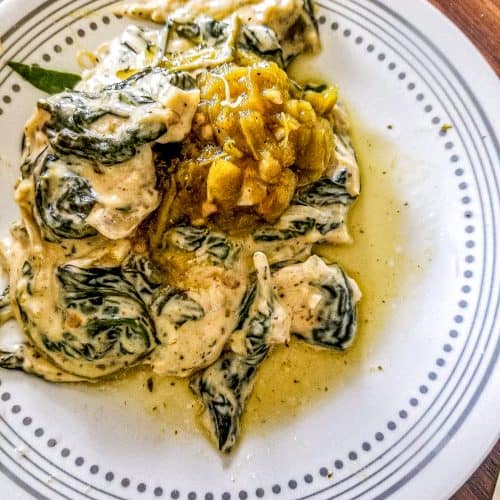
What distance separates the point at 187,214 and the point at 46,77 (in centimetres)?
93

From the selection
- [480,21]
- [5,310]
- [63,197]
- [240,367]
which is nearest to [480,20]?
[480,21]

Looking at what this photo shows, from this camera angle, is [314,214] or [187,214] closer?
[187,214]

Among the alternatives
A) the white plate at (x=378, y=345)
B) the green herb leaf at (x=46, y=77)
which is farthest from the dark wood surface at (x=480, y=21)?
the green herb leaf at (x=46, y=77)

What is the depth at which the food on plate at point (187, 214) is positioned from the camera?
74.8 inches

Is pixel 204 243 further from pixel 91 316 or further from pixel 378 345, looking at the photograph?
pixel 378 345

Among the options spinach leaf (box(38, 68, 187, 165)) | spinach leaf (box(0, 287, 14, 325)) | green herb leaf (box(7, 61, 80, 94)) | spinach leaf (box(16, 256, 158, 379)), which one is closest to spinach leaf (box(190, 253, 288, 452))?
spinach leaf (box(16, 256, 158, 379))

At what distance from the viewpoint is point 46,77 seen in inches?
93.4

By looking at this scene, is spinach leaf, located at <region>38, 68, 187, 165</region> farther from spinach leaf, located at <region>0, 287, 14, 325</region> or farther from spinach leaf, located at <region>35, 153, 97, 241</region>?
spinach leaf, located at <region>0, 287, 14, 325</region>

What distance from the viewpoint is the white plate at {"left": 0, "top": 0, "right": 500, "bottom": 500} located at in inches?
78.4

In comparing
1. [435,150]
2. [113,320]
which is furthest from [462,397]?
[113,320]

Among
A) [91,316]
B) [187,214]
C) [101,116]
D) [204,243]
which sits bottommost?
[91,316]

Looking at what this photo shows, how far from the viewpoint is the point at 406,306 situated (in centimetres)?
Answer: 222

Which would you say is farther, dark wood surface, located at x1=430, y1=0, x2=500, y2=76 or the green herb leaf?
dark wood surface, located at x1=430, y1=0, x2=500, y2=76

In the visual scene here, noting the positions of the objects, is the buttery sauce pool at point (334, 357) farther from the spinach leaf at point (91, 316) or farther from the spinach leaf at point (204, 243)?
the spinach leaf at point (204, 243)
